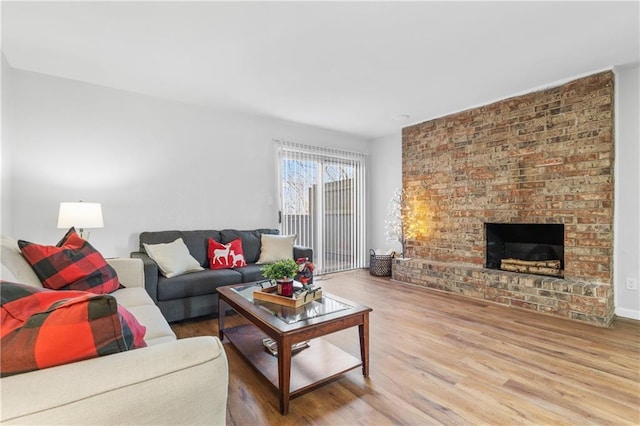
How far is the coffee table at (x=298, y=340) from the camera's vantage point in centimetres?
169

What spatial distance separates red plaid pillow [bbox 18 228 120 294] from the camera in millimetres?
1833

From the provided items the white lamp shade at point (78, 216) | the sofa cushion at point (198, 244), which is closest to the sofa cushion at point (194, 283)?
the sofa cushion at point (198, 244)

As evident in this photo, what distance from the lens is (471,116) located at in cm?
411

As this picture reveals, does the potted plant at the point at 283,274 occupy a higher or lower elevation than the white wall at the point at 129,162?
lower

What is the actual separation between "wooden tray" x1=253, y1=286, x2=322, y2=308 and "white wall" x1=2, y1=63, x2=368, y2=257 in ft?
6.79

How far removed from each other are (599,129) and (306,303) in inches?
133

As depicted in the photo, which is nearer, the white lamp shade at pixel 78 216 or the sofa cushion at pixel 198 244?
Result: the white lamp shade at pixel 78 216

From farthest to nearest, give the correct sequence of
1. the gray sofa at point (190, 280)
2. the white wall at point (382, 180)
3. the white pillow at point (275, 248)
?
the white wall at point (382, 180), the white pillow at point (275, 248), the gray sofa at point (190, 280)

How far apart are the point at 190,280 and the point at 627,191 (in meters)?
4.39

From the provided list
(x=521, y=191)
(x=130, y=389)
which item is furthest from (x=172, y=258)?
(x=521, y=191)

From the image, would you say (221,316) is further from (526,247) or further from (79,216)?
(526,247)

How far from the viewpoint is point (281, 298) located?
2.14 m

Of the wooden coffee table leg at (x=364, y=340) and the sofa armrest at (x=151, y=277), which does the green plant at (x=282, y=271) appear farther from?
the sofa armrest at (x=151, y=277)

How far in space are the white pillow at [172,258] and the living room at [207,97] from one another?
0.63 m
